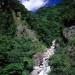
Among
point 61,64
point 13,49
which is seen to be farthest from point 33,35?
point 61,64

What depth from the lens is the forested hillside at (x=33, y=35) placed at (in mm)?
17633

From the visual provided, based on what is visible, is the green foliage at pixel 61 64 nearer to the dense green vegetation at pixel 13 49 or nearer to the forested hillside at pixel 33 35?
→ the forested hillside at pixel 33 35

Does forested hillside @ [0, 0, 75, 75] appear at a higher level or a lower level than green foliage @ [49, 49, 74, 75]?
higher

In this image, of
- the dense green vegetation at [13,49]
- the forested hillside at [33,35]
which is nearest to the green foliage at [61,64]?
the forested hillside at [33,35]

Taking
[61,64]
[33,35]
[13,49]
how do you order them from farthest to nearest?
1. [33,35]
2. [13,49]
3. [61,64]

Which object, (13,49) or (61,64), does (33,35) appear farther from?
(61,64)

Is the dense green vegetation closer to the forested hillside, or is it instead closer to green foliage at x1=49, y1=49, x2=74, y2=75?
the forested hillside

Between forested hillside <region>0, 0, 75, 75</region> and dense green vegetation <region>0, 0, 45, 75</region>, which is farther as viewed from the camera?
dense green vegetation <region>0, 0, 45, 75</region>

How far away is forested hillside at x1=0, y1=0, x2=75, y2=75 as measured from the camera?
1763 centimetres

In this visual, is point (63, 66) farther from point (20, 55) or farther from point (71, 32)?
point (71, 32)

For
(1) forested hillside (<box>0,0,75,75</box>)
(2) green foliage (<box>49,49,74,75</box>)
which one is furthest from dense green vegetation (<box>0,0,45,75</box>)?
(2) green foliage (<box>49,49,74,75</box>)

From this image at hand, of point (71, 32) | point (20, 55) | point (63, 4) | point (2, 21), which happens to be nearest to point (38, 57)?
point (20, 55)

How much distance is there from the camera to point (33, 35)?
75.8 feet

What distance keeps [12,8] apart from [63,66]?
1095 cm
